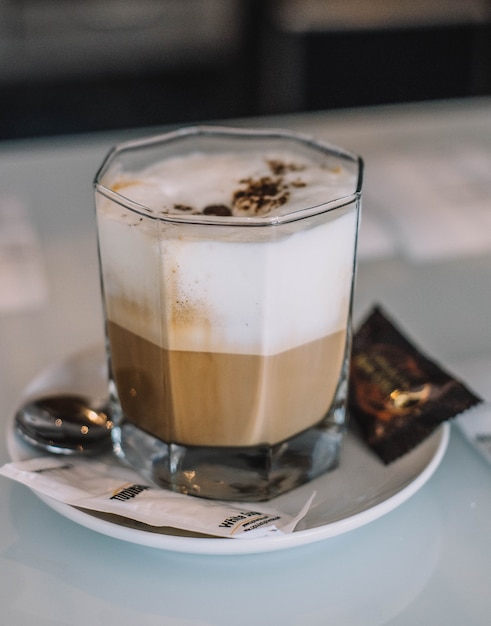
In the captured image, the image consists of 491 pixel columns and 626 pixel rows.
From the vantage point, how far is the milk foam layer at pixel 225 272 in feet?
1.72

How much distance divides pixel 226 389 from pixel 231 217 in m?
0.13

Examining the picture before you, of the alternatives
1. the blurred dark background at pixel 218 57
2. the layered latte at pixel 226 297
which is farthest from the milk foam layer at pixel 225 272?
the blurred dark background at pixel 218 57

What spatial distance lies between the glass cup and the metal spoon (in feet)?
0.07

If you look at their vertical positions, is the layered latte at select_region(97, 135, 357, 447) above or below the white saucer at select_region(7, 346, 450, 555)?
above

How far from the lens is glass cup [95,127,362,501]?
0.53m

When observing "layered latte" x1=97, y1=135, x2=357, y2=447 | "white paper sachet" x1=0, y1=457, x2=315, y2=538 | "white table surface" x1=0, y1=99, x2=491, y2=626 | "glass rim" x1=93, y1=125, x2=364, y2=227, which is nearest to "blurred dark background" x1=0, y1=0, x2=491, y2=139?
"white table surface" x1=0, y1=99, x2=491, y2=626

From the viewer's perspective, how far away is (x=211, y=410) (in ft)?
1.91

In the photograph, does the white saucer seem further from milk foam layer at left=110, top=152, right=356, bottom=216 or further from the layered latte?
milk foam layer at left=110, top=152, right=356, bottom=216

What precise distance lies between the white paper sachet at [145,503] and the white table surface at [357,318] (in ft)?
0.09

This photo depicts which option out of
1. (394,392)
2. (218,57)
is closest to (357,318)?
(394,392)

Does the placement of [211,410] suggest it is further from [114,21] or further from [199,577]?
[114,21]

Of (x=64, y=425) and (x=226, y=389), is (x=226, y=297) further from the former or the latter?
(x=64, y=425)

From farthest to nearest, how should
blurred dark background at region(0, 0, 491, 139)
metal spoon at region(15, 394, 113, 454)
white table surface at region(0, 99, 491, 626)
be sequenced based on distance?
blurred dark background at region(0, 0, 491, 139)
metal spoon at region(15, 394, 113, 454)
white table surface at region(0, 99, 491, 626)

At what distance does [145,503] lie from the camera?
551mm
